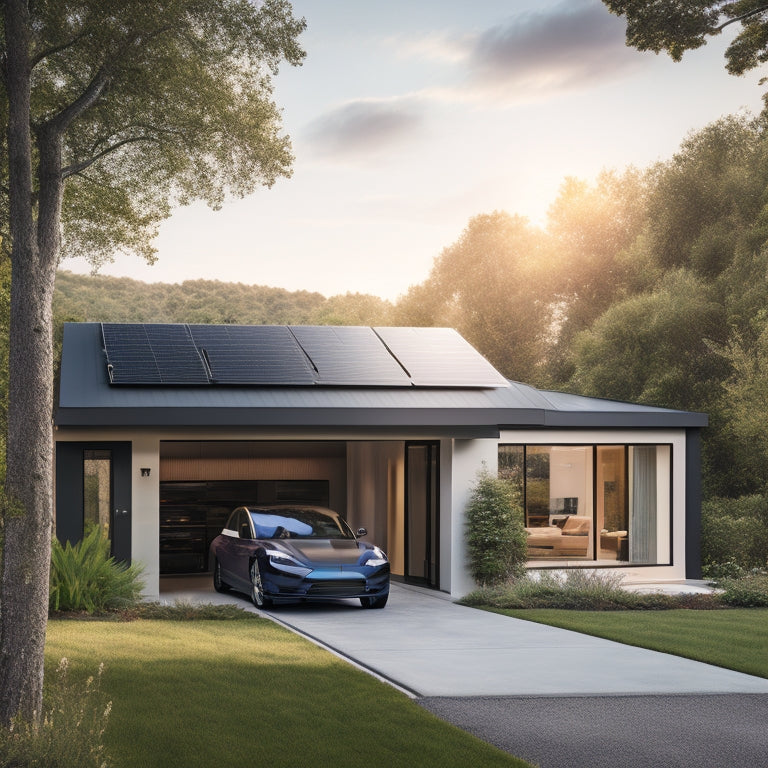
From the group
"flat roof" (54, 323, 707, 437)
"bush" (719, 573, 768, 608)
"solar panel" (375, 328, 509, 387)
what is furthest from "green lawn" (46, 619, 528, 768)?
"bush" (719, 573, 768, 608)

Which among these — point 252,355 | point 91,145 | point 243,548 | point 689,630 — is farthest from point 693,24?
point 243,548

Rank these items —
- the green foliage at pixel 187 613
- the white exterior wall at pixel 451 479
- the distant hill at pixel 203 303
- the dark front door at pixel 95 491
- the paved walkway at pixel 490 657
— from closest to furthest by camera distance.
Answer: the paved walkway at pixel 490 657 < the green foliage at pixel 187 613 < the dark front door at pixel 95 491 < the white exterior wall at pixel 451 479 < the distant hill at pixel 203 303

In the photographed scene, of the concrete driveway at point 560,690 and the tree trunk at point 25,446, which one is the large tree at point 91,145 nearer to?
the tree trunk at point 25,446

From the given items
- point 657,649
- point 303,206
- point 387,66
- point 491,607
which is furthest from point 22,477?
point 303,206

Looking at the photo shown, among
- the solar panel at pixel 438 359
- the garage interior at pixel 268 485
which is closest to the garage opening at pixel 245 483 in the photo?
the garage interior at pixel 268 485

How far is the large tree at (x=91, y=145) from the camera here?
6992 millimetres

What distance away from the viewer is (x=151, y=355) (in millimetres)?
17375

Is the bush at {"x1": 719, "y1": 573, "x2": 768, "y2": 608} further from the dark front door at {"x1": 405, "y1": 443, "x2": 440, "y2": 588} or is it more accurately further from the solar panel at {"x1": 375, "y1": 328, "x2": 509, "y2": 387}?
the solar panel at {"x1": 375, "y1": 328, "x2": 509, "y2": 387}

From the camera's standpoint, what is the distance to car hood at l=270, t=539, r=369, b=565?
1474 cm

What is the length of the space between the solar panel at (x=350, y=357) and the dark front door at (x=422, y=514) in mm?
1360

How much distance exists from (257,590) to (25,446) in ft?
27.5

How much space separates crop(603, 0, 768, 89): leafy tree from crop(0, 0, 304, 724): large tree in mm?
4291

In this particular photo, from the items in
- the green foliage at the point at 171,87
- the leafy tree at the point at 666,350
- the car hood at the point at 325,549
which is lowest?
the car hood at the point at 325,549

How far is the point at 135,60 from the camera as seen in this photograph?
9984 millimetres
